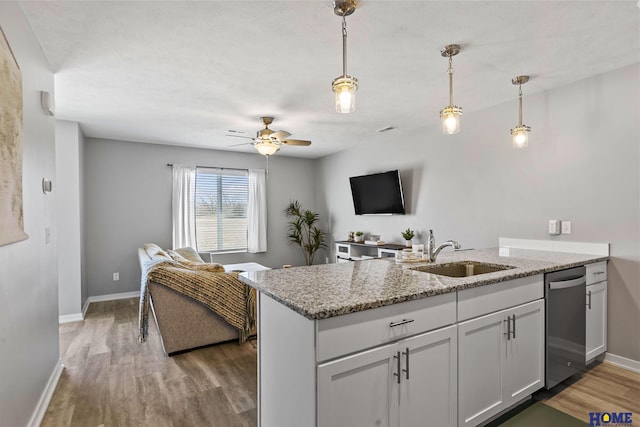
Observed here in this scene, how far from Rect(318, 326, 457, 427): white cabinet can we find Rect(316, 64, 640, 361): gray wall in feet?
6.86

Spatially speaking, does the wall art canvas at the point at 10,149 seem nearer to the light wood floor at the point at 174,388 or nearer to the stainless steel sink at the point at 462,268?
the light wood floor at the point at 174,388

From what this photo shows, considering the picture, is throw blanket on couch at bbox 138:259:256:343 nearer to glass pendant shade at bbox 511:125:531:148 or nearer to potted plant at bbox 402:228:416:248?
potted plant at bbox 402:228:416:248

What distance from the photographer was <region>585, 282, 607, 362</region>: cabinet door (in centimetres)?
264

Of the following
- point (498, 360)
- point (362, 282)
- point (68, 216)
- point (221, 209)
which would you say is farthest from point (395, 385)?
point (221, 209)

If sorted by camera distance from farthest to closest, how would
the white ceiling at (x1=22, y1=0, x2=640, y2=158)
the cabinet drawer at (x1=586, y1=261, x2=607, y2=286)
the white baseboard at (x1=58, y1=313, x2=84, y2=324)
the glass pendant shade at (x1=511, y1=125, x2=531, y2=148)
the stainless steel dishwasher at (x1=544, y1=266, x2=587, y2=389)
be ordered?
the white baseboard at (x1=58, y1=313, x2=84, y2=324)
the glass pendant shade at (x1=511, y1=125, x2=531, y2=148)
the cabinet drawer at (x1=586, y1=261, x2=607, y2=286)
the stainless steel dishwasher at (x1=544, y1=266, x2=587, y2=389)
the white ceiling at (x1=22, y1=0, x2=640, y2=158)

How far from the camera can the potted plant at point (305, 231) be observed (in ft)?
22.0

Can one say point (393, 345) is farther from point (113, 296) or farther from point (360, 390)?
point (113, 296)

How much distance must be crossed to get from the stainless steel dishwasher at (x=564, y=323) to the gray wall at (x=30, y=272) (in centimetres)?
309

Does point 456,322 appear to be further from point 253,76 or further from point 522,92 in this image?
point 522,92

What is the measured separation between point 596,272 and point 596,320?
395 mm

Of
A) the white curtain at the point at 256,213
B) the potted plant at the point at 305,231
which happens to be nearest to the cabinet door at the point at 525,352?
the potted plant at the point at 305,231

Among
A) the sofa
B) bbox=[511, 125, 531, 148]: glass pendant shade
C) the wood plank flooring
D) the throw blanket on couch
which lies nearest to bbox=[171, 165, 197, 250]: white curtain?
the wood plank flooring

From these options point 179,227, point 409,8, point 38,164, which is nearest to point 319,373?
point 409,8

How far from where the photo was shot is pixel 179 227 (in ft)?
18.3
